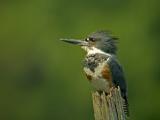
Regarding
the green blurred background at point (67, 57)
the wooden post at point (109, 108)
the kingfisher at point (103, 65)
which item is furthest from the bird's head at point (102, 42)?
the green blurred background at point (67, 57)

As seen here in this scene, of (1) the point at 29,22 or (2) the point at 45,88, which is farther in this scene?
(1) the point at 29,22

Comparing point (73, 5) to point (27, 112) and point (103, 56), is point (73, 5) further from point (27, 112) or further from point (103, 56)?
point (103, 56)

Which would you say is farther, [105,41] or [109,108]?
[105,41]

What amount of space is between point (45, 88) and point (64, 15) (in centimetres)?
356

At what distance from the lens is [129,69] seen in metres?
25.0

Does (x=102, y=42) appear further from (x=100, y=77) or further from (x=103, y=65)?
(x=100, y=77)

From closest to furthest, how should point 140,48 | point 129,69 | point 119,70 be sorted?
1. point 119,70
2. point 129,69
3. point 140,48

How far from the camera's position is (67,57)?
87.7 ft

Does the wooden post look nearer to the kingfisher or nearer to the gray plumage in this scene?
the kingfisher

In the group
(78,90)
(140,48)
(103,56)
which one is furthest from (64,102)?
(103,56)

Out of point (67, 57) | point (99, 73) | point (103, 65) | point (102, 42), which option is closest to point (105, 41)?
point (102, 42)

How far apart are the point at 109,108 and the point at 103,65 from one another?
2221 millimetres

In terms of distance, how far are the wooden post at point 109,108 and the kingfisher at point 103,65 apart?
1.65 meters

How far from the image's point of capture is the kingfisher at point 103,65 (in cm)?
1219
